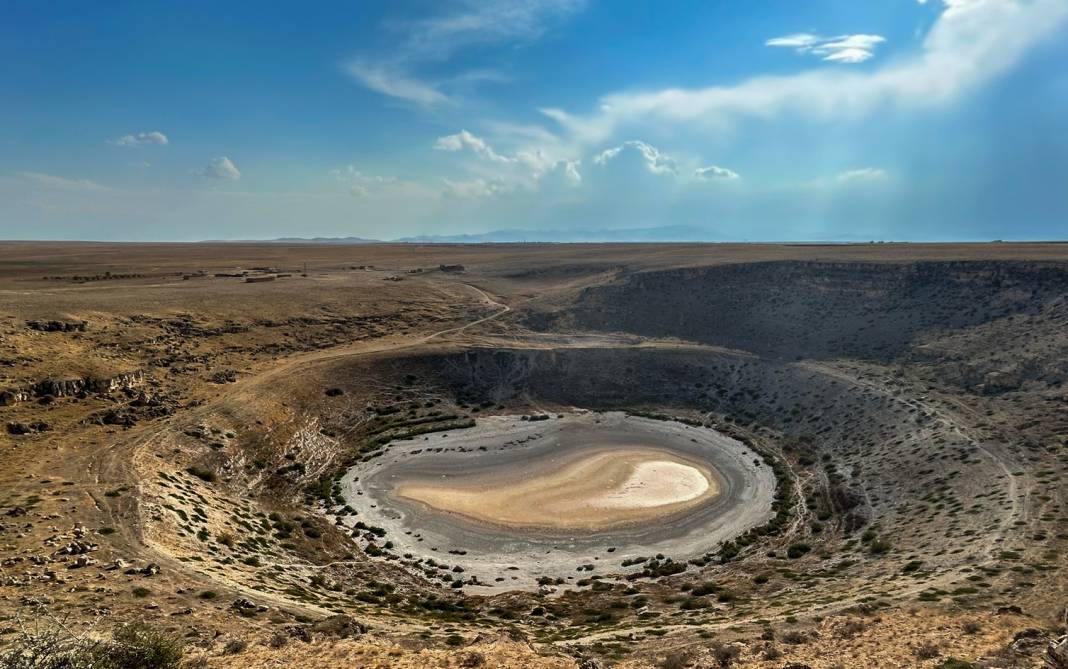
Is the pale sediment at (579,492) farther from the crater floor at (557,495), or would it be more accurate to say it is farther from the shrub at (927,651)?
the shrub at (927,651)

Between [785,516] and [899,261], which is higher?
[899,261]

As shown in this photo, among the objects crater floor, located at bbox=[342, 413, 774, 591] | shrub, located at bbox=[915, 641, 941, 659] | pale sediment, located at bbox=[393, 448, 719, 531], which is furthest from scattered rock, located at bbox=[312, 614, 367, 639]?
shrub, located at bbox=[915, 641, 941, 659]

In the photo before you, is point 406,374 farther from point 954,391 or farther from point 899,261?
point 899,261

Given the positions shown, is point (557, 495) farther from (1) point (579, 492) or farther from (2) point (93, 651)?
(2) point (93, 651)

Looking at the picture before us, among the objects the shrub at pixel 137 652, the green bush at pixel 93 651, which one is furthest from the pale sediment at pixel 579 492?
the green bush at pixel 93 651

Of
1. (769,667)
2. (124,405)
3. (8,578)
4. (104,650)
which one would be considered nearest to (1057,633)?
(769,667)

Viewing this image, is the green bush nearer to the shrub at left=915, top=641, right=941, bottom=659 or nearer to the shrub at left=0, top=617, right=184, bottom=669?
the shrub at left=0, top=617, right=184, bottom=669

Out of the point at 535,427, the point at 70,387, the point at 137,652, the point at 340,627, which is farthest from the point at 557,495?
the point at 70,387

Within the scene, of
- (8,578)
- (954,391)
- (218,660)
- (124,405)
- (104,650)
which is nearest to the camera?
(104,650)
